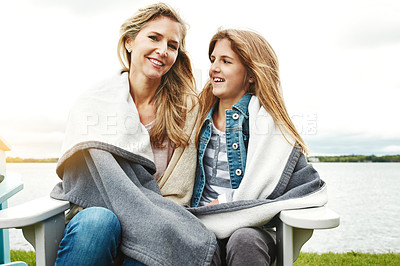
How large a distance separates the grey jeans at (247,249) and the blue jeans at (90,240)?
338 millimetres

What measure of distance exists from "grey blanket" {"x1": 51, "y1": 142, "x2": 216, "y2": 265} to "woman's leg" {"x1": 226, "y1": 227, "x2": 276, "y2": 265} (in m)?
0.08

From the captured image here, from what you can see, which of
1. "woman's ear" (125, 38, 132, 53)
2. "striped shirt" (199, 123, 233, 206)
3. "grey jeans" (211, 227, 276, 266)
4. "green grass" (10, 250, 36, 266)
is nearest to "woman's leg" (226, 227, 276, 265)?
"grey jeans" (211, 227, 276, 266)

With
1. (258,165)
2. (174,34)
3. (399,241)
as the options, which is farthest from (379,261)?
(174,34)

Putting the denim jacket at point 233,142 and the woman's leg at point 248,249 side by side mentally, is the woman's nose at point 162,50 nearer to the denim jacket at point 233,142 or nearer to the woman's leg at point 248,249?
the denim jacket at point 233,142

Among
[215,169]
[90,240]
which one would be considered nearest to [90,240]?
[90,240]

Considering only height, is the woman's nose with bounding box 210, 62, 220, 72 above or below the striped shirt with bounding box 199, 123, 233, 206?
above

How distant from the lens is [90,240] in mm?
1094

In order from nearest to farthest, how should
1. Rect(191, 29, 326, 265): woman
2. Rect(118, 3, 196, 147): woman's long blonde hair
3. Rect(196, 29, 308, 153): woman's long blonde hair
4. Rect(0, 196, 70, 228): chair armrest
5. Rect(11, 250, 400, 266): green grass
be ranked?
Rect(0, 196, 70, 228): chair armrest → Rect(191, 29, 326, 265): woman → Rect(196, 29, 308, 153): woman's long blonde hair → Rect(118, 3, 196, 147): woman's long blonde hair → Rect(11, 250, 400, 266): green grass

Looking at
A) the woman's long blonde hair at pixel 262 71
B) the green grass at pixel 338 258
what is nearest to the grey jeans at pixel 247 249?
the woman's long blonde hair at pixel 262 71

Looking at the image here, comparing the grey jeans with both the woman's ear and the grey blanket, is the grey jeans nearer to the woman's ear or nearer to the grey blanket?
the grey blanket

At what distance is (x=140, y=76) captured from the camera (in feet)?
5.30

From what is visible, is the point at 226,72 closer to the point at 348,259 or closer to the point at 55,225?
the point at 55,225

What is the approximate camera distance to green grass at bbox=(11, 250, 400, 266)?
9.12 feet

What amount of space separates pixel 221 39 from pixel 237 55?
0.35ft
